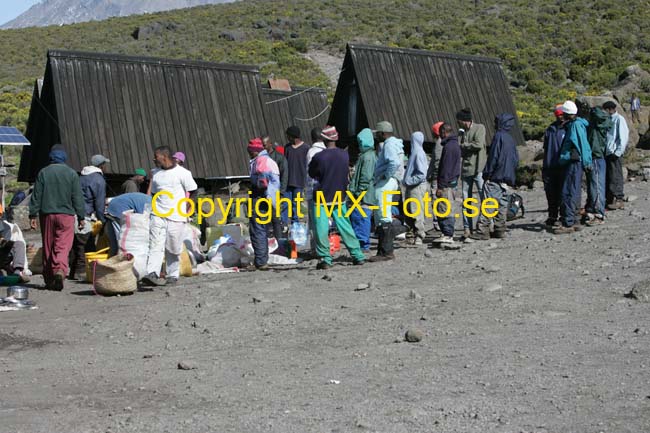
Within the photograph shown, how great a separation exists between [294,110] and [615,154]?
17.9m

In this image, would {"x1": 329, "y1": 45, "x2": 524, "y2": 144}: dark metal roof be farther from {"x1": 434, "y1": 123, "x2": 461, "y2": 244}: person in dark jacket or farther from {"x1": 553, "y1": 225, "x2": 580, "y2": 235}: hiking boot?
{"x1": 434, "y1": 123, "x2": 461, "y2": 244}: person in dark jacket

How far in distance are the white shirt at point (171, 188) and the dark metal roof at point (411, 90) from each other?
603 inches

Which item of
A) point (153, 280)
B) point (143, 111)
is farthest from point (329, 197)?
point (143, 111)

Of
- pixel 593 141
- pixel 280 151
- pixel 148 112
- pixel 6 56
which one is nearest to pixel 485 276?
pixel 593 141

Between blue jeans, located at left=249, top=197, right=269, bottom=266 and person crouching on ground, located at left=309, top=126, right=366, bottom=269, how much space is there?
0.93 meters

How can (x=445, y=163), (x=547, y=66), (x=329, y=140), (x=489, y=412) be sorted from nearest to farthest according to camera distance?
(x=489, y=412) < (x=329, y=140) < (x=445, y=163) < (x=547, y=66)

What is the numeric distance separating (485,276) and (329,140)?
9.66ft

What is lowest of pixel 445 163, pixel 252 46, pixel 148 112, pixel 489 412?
pixel 489 412

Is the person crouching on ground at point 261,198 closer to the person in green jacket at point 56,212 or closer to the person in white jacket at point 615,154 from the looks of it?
the person in green jacket at point 56,212

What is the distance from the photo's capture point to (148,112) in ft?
77.9

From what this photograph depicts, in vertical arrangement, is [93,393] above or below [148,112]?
below

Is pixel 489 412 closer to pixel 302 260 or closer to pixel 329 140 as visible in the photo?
pixel 329 140

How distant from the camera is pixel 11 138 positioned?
22344 millimetres

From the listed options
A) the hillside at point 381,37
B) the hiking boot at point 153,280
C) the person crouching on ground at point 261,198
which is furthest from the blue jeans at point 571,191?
the hillside at point 381,37
